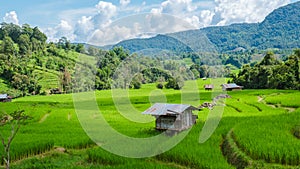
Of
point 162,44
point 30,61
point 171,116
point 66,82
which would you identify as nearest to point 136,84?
point 66,82

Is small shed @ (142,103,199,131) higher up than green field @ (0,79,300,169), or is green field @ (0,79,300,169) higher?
small shed @ (142,103,199,131)

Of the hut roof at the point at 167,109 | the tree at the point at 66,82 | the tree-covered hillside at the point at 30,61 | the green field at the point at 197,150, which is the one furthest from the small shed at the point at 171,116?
the tree at the point at 66,82

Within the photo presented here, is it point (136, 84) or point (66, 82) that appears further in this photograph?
point (66, 82)

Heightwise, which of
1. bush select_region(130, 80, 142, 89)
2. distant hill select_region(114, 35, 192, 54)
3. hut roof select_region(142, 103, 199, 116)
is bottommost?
hut roof select_region(142, 103, 199, 116)

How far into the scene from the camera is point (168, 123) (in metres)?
14.5

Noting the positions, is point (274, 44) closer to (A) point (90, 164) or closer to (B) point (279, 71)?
(B) point (279, 71)

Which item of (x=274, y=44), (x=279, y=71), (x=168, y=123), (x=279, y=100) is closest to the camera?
(x=168, y=123)

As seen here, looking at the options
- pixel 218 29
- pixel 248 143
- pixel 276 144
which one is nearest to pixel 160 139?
pixel 248 143

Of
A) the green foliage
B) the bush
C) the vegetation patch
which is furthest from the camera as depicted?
the bush

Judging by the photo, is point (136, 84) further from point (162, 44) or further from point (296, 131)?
point (296, 131)

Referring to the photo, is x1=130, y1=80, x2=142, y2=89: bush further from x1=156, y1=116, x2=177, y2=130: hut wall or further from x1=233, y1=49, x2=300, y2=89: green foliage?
x1=156, y1=116, x2=177, y2=130: hut wall

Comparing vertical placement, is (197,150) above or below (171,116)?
below

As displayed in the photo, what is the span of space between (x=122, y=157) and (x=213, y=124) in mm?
6603

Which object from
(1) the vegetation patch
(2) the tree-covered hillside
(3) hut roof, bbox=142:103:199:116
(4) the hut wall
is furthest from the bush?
(1) the vegetation patch
